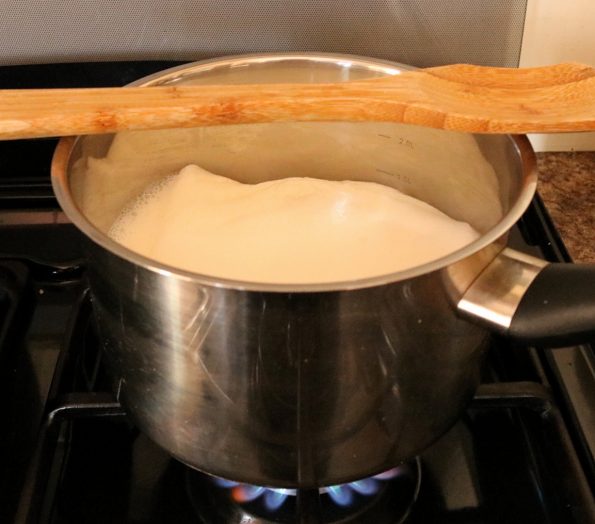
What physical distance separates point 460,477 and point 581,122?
0.25 meters

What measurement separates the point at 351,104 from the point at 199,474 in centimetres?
27

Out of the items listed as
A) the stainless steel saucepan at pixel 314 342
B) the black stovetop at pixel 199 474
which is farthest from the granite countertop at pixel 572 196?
the stainless steel saucepan at pixel 314 342

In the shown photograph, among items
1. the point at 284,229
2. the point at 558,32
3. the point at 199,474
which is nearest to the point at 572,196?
the point at 558,32

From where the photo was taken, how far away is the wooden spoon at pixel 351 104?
42 centimetres

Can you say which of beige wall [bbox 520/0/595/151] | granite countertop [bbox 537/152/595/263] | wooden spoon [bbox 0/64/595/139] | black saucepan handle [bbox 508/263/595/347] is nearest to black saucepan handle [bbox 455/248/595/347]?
black saucepan handle [bbox 508/263/595/347]

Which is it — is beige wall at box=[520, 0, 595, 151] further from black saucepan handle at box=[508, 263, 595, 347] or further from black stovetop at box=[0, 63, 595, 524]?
black saucepan handle at box=[508, 263, 595, 347]

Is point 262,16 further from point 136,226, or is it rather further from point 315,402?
point 315,402

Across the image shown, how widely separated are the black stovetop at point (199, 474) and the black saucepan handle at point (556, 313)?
14 cm

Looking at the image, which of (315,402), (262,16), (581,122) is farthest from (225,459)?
(262,16)

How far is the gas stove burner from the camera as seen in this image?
48 centimetres

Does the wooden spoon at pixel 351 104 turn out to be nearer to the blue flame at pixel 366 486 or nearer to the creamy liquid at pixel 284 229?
the creamy liquid at pixel 284 229

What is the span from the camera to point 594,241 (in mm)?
624

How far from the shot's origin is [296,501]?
47 cm

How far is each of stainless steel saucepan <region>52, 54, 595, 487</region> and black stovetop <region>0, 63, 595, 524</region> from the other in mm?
72
